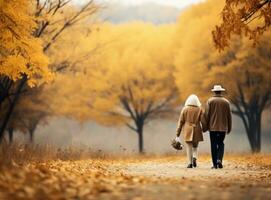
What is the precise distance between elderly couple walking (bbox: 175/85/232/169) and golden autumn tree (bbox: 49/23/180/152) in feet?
56.6

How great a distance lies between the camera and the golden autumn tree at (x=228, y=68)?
26.2 m

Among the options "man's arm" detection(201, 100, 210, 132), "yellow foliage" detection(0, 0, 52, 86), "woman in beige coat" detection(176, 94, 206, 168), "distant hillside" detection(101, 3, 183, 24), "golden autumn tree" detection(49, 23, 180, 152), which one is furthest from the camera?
"distant hillside" detection(101, 3, 183, 24)

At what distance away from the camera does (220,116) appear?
1404cm

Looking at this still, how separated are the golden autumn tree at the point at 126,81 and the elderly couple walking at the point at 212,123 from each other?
17.3 metres

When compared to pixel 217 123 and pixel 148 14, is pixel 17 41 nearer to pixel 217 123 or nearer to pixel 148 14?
pixel 217 123

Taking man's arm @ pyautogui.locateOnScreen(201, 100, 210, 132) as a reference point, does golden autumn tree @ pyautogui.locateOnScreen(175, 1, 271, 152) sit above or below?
above

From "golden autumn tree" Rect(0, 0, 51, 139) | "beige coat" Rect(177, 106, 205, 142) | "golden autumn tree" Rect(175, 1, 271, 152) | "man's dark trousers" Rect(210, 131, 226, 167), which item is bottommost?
"man's dark trousers" Rect(210, 131, 226, 167)

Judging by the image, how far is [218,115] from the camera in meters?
14.0

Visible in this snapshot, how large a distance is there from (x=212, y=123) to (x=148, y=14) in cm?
8495

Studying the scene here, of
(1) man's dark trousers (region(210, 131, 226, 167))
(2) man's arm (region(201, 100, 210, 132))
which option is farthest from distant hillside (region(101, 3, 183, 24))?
(1) man's dark trousers (region(210, 131, 226, 167))

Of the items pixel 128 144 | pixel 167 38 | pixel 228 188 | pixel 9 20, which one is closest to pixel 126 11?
pixel 128 144

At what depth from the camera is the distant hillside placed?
93.1 meters

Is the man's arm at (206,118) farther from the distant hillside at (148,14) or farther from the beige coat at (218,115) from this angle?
the distant hillside at (148,14)

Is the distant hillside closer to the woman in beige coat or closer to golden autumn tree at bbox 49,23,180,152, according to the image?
golden autumn tree at bbox 49,23,180,152
